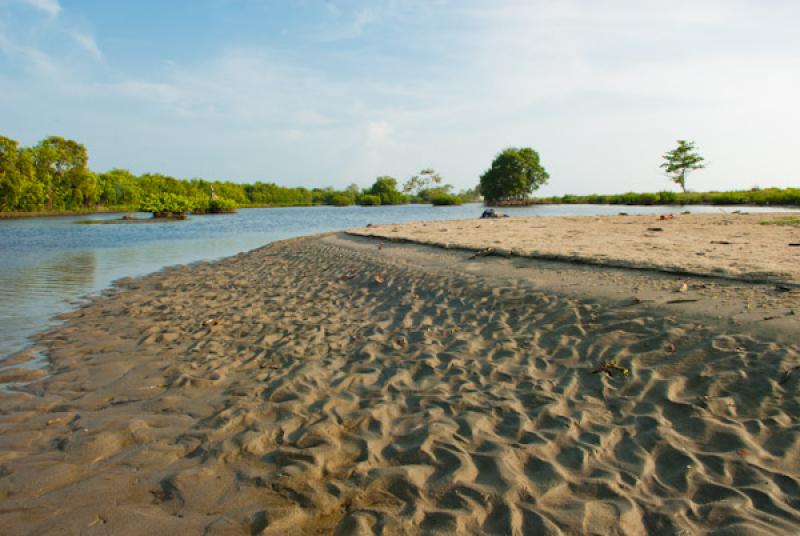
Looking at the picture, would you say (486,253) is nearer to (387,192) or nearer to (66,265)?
(66,265)

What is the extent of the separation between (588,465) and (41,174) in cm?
7557

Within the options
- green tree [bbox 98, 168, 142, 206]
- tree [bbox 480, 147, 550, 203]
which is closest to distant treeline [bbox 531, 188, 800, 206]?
tree [bbox 480, 147, 550, 203]

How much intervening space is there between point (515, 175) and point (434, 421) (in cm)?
7246

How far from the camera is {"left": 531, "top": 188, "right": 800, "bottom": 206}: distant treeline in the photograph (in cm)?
3459

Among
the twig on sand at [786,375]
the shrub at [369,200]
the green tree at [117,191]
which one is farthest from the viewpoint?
the shrub at [369,200]

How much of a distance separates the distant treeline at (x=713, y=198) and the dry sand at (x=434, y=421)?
37.1 metres

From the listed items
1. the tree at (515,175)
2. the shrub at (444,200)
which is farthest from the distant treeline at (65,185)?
the tree at (515,175)

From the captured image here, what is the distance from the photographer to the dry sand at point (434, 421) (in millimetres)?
2527

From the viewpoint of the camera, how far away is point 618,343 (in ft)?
15.7

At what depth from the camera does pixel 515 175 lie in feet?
236

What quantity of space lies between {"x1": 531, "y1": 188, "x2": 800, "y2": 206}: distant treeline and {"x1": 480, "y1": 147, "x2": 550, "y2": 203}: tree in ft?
25.1

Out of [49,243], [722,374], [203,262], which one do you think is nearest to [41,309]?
[203,262]

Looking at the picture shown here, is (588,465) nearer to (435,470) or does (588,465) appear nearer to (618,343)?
(435,470)

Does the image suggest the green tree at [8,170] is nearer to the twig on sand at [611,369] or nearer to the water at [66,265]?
the water at [66,265]
